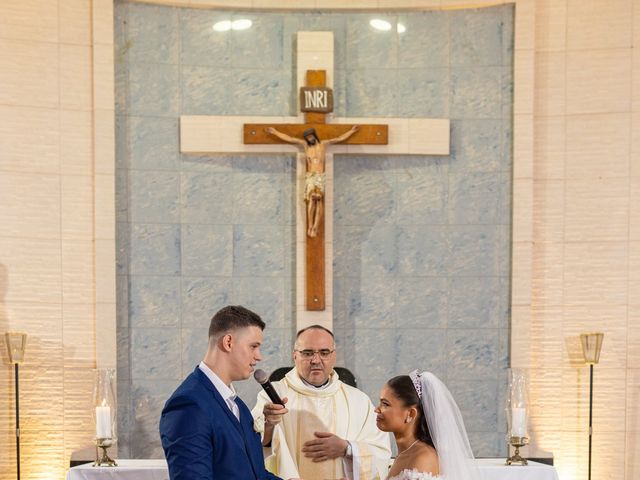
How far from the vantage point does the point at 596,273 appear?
23.6ft

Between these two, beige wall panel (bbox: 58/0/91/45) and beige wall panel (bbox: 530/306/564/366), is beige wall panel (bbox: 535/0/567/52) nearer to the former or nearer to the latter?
beige wall panel (bbox: 530/306/564/366)

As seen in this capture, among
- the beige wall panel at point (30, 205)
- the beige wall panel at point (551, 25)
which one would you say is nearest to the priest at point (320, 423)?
the beige wall panel at point (30, 205)

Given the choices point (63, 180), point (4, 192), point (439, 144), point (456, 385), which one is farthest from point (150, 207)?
point (456, 385)

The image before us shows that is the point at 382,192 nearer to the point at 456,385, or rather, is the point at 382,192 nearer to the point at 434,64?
the point at 434,64

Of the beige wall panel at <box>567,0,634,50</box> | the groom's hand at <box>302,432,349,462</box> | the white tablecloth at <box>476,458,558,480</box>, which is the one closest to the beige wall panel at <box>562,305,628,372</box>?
the white tablecloth at <box>476,458,558,480</box>

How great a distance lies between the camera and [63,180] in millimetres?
7070

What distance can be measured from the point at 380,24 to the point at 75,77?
2637 mm

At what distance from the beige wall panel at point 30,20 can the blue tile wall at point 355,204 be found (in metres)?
0.67

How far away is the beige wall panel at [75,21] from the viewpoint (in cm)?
706

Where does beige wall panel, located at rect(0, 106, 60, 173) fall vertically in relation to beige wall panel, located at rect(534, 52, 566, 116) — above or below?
below

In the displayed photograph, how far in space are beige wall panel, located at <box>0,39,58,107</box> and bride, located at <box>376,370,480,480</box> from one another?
453cm

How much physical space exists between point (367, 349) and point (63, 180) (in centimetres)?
295

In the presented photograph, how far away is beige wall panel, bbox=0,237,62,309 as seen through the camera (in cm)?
698

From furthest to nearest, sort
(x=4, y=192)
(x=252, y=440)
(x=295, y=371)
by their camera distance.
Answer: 1. (x=4, y=192)
2. (x=295, y=371)
3. (x=252, y=440)
